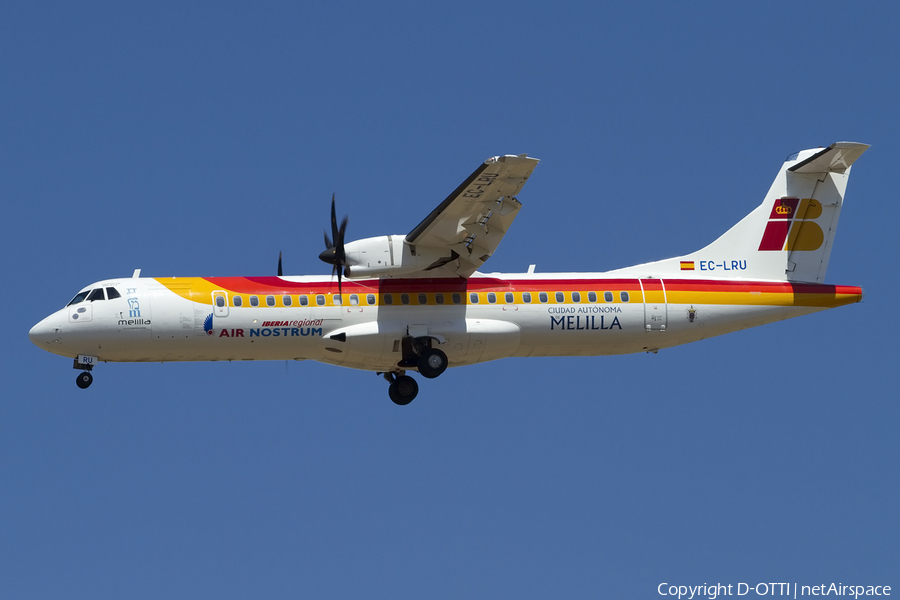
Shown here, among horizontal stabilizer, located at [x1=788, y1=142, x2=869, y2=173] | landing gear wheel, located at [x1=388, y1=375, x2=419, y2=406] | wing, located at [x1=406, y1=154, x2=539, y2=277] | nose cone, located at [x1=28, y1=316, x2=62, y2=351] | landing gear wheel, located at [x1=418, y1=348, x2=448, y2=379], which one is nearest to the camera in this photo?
wing, located at [x1=406, y1=154, x2=539, y2=277]

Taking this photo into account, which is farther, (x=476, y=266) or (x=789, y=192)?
(x=789, y=192)

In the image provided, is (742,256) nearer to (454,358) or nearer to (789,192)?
(789,192)

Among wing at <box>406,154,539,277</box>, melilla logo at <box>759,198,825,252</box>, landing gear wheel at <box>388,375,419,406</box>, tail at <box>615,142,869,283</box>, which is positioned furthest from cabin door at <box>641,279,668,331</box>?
landing gear wheel at <box>388,375,419,406</box>

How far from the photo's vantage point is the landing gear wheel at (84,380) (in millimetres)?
24061

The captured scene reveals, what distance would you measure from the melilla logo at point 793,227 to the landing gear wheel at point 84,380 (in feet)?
51.5

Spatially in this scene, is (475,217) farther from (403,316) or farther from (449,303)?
(403,316)

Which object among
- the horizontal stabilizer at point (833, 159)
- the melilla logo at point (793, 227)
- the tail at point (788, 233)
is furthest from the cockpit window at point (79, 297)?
the horizontal stabilizer at point (833, 159)

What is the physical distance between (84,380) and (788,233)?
1664 centimetres

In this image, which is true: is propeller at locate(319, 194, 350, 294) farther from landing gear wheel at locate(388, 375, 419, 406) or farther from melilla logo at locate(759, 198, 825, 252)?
melilla logo at locate(759, 198, 825, 252)

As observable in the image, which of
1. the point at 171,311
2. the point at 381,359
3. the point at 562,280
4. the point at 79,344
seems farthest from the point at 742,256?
the point at 79,344

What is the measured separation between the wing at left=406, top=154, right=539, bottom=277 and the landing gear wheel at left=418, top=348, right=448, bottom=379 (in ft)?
6.14

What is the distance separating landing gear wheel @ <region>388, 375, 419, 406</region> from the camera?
85.6 feet

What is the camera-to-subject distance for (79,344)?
78.0 ft

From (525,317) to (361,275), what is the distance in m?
3.91
